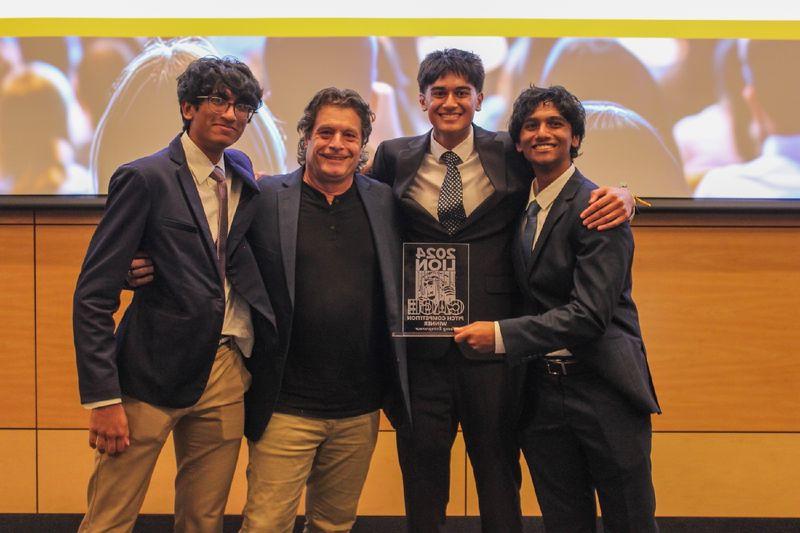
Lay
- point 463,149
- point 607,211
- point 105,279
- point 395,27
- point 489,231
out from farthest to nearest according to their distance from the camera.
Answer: point 395,27 → point 463,149 → point 489,231 → point 607,211 → point 105,279

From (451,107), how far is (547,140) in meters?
0.33

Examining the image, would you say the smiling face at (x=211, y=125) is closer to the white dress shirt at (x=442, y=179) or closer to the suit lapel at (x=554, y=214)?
the white dress shirt at (x=442, y=179)

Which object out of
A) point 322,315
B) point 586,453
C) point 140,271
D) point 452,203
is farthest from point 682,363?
point 140,271

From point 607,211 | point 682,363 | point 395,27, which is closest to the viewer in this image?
point 607,211

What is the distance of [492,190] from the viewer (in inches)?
88.4

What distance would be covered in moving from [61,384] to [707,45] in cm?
309

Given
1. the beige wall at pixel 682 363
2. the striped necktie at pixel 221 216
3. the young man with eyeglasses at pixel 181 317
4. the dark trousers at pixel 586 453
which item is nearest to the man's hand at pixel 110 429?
the young man with eyeglasses at pixel 181 317

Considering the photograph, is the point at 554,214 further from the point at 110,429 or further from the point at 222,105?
the point at 110,429

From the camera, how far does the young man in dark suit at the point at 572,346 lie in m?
2.00

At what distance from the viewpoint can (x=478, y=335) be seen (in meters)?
2.04

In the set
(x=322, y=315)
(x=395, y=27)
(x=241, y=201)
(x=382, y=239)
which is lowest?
(x=322, y=315)

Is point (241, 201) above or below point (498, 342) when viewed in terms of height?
above

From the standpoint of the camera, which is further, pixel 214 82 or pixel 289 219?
pixel 289 219

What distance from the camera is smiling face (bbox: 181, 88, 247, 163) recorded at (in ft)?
6.55
